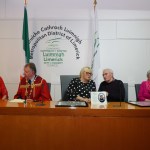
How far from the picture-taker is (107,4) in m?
4.51

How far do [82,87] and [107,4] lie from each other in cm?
188

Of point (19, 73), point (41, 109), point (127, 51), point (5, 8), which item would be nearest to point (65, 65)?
point (19, 73)

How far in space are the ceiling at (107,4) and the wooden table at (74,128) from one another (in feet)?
9.10

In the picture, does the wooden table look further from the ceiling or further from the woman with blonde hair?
the ceiling

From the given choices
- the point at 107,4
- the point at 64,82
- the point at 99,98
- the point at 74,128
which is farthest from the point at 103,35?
the point at 74,128

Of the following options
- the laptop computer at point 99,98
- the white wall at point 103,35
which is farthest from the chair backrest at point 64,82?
the laptop computer at point 99,98

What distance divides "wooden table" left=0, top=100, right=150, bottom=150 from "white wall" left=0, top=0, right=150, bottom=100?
2355mm

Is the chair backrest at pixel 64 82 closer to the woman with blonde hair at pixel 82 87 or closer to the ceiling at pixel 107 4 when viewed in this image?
the woman with blonde hair at pixel 82 87

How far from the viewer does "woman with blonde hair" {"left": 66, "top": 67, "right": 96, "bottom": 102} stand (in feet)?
11.3

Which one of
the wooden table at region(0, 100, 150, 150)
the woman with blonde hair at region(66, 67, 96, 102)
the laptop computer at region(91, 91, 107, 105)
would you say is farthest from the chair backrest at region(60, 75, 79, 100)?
the wooden table at region(0, 100, 150, 150)

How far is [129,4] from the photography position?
4523 mm

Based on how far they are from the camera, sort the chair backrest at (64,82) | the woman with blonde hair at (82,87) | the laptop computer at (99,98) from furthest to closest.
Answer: the chair backrest at (64,82) → the woman with blonde hair at (82,87) → the laptop computer at (99,98)

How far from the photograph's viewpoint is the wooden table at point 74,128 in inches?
84.4

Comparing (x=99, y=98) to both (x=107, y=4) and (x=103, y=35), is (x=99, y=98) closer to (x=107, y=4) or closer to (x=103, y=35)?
(x=103, y=35)
